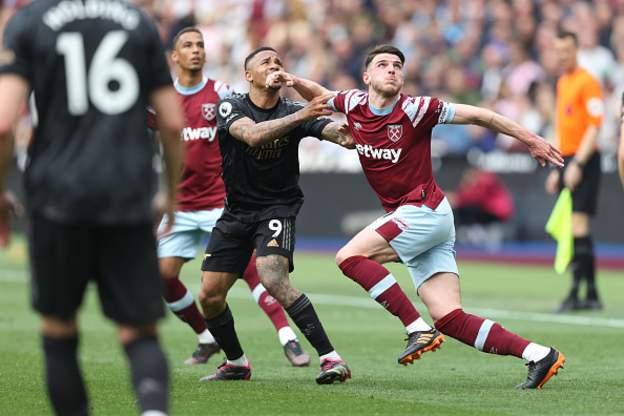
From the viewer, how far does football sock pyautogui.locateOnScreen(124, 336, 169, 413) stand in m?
5.86

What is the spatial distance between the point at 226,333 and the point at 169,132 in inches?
153

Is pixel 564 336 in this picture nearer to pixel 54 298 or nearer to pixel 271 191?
pixel 271 191

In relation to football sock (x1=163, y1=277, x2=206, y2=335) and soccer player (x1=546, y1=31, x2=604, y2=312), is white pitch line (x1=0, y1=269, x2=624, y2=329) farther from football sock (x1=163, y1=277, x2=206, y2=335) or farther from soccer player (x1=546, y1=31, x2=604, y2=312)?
football sock (x1=163, y1=277, x2=206, y2=335)

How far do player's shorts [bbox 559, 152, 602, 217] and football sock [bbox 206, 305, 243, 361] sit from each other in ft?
21.0

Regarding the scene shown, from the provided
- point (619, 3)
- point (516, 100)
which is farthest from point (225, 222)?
point (619, 3)

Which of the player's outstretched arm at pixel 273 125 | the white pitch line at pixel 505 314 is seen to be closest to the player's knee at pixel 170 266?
the player's outstretched arm at pixel 273 125

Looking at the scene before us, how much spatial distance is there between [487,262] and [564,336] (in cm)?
991

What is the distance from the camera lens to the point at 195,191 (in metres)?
11.1

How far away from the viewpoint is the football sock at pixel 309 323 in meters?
9.46

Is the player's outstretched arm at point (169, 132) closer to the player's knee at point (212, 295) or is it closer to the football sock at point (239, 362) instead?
the player's knee at point (212, 295)

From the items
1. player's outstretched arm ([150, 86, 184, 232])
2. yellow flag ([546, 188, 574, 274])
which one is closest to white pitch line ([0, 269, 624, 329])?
yellow flag ([546, 188, 574, 274])

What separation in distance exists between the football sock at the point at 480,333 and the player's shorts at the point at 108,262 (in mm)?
3407

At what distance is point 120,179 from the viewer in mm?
5875

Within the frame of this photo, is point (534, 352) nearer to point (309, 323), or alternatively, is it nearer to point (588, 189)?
point (309, 323)
